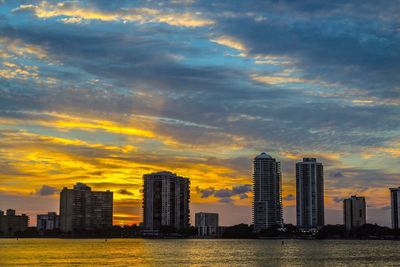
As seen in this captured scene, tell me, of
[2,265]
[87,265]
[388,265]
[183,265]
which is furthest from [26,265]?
[388,265]

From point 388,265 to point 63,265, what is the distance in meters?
71.6

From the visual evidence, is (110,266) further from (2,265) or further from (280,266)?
(280,266)

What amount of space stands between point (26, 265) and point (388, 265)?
3158 inches

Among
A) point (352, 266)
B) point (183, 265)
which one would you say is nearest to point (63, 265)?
point (183, 265)

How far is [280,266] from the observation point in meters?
136

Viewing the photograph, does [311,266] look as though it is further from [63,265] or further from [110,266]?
[63,265]

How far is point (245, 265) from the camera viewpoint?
13950 cm

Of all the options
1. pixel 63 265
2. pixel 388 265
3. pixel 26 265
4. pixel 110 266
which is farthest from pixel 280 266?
pixel 26 265

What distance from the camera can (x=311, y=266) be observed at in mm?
136750

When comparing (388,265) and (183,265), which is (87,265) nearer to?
(183,265)

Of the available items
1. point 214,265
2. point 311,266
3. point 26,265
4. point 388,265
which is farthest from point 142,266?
point 388,265

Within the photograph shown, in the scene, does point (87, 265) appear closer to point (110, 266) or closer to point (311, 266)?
point (110, 266)

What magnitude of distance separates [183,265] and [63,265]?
2609cm

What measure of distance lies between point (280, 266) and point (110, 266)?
36410 mm
